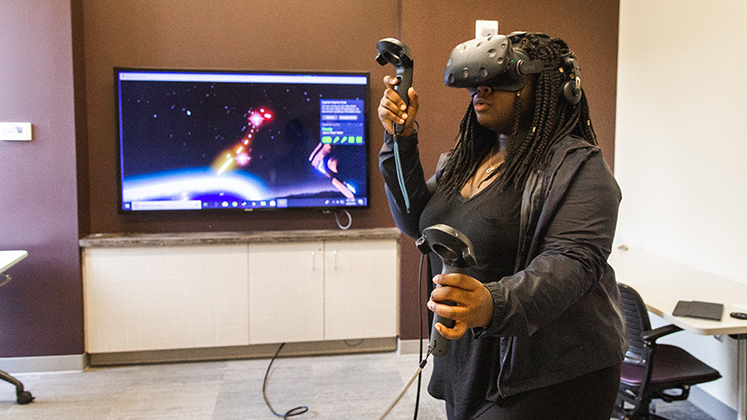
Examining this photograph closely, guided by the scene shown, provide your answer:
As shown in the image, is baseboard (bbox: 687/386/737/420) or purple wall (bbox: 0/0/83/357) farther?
purple wall (bbox: 0/0/83/357)

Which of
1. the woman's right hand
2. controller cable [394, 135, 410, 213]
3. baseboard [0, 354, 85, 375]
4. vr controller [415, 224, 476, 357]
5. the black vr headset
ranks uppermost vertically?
the black vr headset

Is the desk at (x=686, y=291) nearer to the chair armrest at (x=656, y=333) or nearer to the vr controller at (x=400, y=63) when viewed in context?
the chair armrest at (x=656, y=333)

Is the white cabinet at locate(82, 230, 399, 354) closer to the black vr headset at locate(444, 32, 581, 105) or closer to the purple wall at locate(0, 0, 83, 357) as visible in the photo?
the purple wall at locate(0, 0, 83, 357)

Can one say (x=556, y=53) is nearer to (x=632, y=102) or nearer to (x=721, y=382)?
(x=721, y=382)

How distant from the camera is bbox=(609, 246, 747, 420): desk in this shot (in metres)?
1.99

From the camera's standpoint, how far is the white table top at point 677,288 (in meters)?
1.99

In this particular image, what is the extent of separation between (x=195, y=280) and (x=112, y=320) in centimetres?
53

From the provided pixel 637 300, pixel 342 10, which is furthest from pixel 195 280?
pixel 637 300

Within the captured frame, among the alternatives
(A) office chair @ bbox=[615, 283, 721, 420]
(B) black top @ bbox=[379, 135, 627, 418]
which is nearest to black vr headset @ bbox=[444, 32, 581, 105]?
(B) black top @ bbox=[379, 135, 627, 418]

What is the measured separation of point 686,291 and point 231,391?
2.26 m

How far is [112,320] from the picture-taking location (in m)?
3.18

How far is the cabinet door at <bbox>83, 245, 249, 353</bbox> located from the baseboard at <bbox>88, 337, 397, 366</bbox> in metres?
0.09

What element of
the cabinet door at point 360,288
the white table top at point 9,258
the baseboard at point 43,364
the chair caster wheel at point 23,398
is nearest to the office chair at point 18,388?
the chair caster wheel at point 23,398

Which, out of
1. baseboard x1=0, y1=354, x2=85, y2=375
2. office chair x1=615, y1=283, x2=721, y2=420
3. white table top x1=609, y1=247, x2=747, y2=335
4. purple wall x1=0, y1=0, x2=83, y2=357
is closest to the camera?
white table top x1=609, y1=247, x2=747, y2=335
